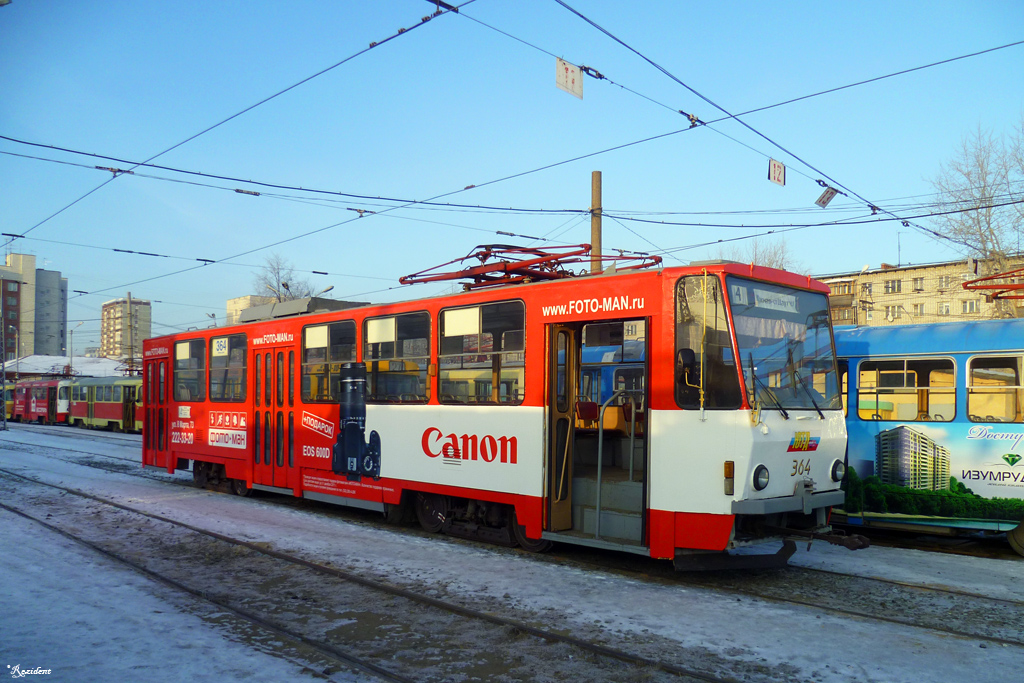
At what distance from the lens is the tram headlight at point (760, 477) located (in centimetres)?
732

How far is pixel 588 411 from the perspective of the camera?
9.42 m

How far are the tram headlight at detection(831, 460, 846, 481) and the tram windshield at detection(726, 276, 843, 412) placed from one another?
1.95 ft

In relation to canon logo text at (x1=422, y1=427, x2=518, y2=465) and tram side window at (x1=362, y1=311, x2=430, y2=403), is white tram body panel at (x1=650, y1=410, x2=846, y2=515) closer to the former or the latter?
canon logo text at (x1=422, y1=427, x2=518, y2=465)

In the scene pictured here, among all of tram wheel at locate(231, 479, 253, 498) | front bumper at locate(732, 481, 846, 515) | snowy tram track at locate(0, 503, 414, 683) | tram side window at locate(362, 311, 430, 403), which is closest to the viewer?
snowy tram track at locate(0, 503, 414, 683)

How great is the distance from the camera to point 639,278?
792 cm

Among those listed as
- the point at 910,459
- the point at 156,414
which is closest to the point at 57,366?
the point at 156,414

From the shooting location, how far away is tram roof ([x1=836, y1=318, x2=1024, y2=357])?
32.4ft

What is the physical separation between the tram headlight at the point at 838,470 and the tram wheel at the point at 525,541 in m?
3.22

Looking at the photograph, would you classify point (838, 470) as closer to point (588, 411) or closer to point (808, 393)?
point (808, 393)

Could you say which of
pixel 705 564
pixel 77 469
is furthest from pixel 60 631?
pixel 77 469

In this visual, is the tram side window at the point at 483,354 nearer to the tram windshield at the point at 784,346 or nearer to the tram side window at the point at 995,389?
the tram windshield at the point at 784,346

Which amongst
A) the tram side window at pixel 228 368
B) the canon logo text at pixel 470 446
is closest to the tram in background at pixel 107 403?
the tram side window at pixel 228 368

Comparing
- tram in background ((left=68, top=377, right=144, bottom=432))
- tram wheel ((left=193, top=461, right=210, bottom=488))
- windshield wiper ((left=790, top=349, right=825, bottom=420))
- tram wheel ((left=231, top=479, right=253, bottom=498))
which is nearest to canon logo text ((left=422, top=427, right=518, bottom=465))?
windshield wiper ((left=790, top=349, right=825, bottom=420))

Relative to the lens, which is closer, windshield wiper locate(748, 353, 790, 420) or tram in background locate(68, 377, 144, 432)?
windshield wiper locate(748, 353, 790, 420)
